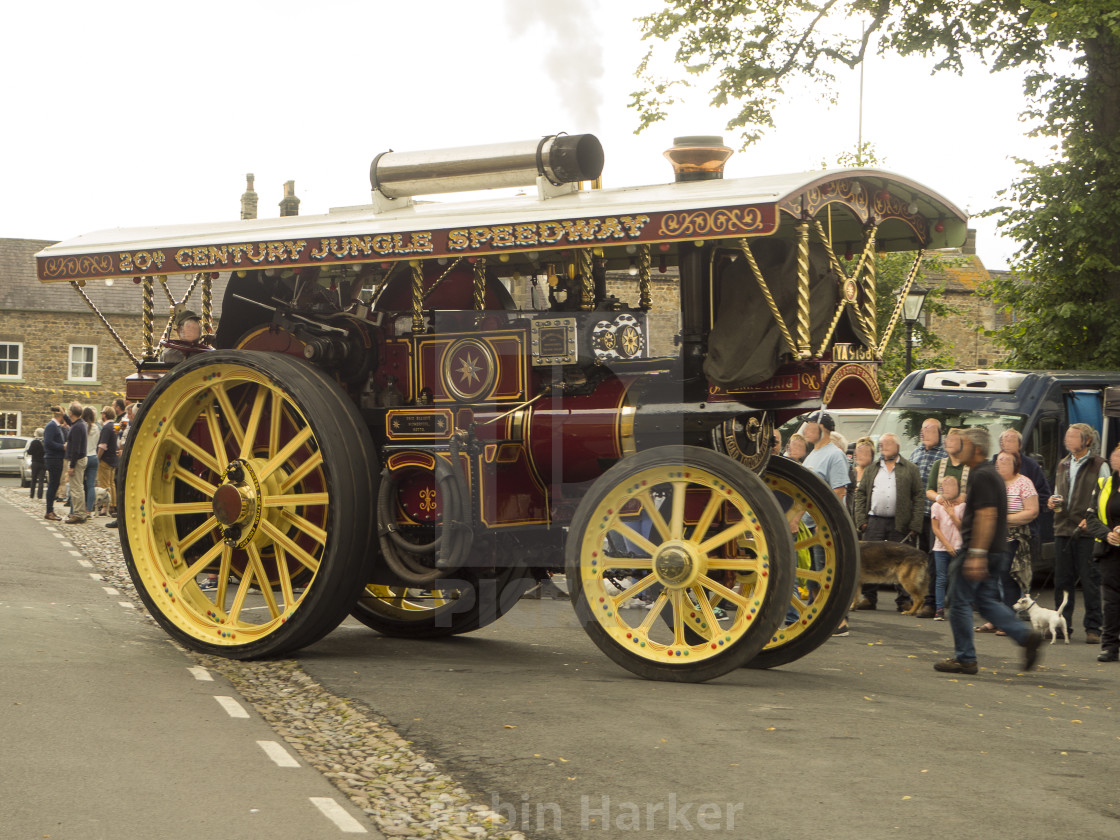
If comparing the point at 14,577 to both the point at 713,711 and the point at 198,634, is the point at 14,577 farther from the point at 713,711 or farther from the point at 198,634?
the point at 713,711

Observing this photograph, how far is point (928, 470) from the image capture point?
13570 millimetres

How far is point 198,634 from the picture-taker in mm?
8695

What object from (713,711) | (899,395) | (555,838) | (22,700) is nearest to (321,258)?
(22,700)

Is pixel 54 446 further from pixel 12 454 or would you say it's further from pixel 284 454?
pixel 12 454

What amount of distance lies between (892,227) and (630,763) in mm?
4440

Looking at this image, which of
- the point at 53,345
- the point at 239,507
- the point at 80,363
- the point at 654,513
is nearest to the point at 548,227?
the point at 654,513

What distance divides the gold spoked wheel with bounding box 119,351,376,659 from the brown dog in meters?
5.33

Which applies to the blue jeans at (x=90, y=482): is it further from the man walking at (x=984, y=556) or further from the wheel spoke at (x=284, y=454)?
the man walking at (x=984, y=556)

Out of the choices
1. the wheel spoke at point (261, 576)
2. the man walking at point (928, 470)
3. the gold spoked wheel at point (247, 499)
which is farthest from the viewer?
the man walking at point (928, 470)

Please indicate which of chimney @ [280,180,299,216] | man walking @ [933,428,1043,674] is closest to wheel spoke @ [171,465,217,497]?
man walking @ [933,428,1043,674]

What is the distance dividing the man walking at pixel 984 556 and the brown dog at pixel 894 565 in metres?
3.63

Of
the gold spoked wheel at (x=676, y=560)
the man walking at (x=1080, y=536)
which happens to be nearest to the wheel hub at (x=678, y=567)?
the gold spoked wheel at (x=676, y=560)

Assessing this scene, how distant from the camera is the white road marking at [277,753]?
595 centimetres

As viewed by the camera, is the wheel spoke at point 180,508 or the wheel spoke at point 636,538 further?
the wheel spoke at point 180,508
